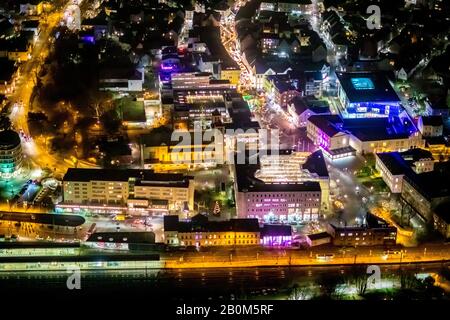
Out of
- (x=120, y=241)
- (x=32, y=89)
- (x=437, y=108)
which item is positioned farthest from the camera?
(x=32, y=89)

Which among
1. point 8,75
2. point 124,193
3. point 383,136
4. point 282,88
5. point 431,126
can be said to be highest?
point 8,75

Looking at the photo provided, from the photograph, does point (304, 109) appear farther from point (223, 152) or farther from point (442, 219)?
point (442, 219)

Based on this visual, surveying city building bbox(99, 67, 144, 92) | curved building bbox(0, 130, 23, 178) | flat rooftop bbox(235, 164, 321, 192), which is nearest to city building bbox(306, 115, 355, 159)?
flat rooftop bbox(235, 164, 321, 192)

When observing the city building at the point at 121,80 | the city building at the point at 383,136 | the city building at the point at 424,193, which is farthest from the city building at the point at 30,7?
the city building at the point at 424,193

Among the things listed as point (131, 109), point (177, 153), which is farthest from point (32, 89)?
point (177, 153)

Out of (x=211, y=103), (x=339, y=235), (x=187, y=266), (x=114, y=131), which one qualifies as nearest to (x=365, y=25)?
(x=211, y=103)
